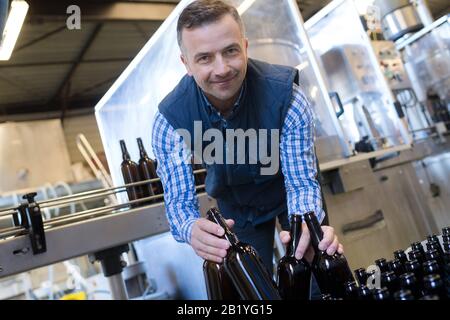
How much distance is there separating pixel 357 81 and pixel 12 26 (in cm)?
208

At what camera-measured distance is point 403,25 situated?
1.36 meters

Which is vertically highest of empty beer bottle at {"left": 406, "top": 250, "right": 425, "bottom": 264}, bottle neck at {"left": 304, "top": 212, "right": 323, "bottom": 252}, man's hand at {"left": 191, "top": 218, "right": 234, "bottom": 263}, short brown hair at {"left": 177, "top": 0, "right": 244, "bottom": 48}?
short brown hair at {"left": 177, "top": 0, "right": 244, "bottom": 48}

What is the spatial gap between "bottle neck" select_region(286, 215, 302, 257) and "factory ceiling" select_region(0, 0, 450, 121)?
1.89 feet

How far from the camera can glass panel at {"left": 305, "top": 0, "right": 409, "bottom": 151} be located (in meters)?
2.56

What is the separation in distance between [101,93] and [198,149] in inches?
37.8

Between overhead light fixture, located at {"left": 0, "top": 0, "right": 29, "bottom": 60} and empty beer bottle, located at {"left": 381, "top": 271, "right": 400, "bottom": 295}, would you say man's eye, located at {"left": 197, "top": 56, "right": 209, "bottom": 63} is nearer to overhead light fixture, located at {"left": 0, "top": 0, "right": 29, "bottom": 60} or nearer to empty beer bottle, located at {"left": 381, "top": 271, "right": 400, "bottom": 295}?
empty beer bottle, located at {"left": 381, "top": 271, "right": 400, "bottom": 295}

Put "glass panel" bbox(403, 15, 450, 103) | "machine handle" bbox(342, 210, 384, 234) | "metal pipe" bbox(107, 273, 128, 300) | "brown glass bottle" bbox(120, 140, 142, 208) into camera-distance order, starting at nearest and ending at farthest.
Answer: "metal pipe" bbox(107, 273, 128, 300), "brown glass bottle" bbox(120, 140, 142, 208), "machine handle" bbox(342, 210, 384, 234), "glass panel" bbox(403, 15, 450, 103)

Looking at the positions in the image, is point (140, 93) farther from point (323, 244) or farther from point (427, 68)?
point (427, 68)

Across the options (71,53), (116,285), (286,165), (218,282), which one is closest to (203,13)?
(286,165)

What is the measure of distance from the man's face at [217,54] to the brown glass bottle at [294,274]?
1.05ft

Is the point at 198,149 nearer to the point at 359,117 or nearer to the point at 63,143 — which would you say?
the point at 63,143

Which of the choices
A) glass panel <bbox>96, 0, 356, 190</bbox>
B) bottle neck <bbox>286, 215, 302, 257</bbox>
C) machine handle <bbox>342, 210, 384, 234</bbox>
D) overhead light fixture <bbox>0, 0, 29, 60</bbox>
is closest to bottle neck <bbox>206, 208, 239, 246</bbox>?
bottle neck <bbox>286, 215, 302, 257</bbox>

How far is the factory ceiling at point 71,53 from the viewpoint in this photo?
1.17m

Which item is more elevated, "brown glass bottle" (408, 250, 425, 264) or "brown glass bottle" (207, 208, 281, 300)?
"brown glass bottle" (207, 208, 281, 300)
